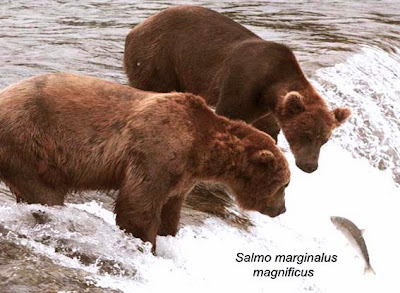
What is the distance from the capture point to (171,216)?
20.2 feet

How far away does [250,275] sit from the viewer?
6.52 m

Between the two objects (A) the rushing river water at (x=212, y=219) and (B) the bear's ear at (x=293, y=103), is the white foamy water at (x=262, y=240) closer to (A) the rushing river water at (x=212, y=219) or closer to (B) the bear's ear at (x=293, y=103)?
(A) the rushing river water at (x=212, y=219)

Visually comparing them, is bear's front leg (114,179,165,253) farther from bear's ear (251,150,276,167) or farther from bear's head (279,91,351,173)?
bear's head (279,91,351,173)

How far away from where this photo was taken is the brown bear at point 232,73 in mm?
7609

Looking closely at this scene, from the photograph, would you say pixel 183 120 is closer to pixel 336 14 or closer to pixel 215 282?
pixel 215 282

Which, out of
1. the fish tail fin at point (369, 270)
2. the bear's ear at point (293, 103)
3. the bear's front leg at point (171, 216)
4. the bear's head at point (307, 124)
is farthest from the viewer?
the bear's head at point (307, 124)

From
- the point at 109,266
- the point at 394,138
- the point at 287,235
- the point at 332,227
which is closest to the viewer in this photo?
the point at 109,266

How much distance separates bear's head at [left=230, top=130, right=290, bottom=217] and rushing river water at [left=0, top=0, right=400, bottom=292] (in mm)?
581

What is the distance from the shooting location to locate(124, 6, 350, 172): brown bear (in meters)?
7.61

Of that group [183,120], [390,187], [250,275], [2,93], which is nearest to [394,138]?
[390,187]

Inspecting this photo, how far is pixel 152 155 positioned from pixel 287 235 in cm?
219

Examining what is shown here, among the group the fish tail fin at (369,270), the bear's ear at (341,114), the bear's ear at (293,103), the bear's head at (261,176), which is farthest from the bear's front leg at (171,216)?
the bear's ear at (341,114)

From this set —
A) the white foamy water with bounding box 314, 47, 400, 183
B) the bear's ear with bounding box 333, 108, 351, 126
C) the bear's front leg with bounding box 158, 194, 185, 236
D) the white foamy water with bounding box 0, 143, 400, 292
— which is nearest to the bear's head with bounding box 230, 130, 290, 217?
the bear's front leg with bounding box 158, 194, 185, 236

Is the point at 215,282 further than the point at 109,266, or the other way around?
the point at 215,282
